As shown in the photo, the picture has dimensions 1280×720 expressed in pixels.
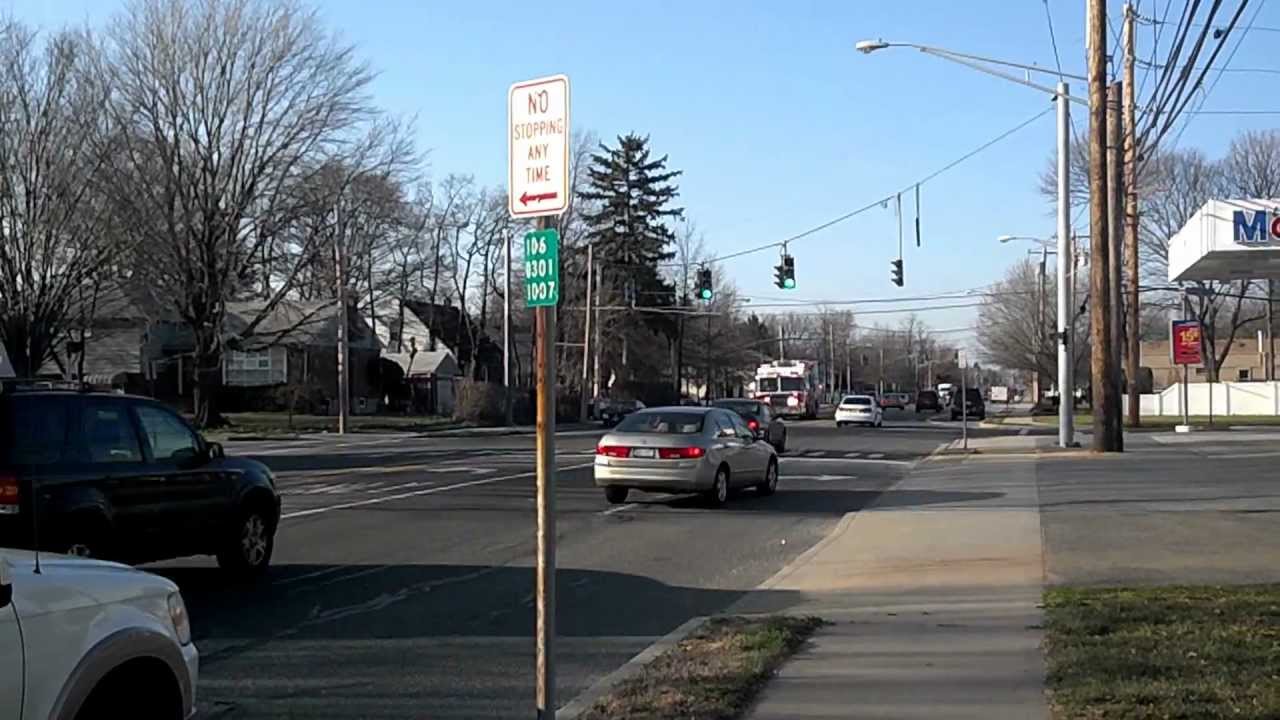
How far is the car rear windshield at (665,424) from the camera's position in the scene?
18.8m

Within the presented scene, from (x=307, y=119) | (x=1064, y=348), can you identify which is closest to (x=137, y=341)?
(x=307, y=119)

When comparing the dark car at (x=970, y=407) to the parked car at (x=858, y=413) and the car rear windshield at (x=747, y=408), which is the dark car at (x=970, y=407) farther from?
the car rear windshield at (x=747, y=408)

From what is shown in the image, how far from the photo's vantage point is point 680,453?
60.2 ft

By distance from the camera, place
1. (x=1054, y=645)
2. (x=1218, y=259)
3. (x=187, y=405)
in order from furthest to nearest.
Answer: (x=187, y=405), (x=1218, y=259), (x=1054, y=645)

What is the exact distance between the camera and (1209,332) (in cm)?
7562

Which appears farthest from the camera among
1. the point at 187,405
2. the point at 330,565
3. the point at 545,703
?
the point at 187,405

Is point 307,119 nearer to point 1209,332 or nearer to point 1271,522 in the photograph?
point 1271,522

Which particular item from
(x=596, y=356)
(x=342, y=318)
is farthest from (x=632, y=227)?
(x=342, y=318)

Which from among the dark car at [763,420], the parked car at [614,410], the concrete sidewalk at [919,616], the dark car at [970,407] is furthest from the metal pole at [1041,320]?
the concrete sidewalk at [919,616]

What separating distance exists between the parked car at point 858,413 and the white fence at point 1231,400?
17617 mm

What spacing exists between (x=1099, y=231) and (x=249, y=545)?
75.1 ft

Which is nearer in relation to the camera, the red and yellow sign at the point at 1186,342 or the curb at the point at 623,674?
the curb at the point at 623,674

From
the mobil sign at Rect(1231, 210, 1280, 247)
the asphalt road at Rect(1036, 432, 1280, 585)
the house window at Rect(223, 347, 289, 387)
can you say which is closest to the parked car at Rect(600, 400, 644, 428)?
the house window at Rect(223, 347, 289, 387)

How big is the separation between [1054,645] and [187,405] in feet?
202
